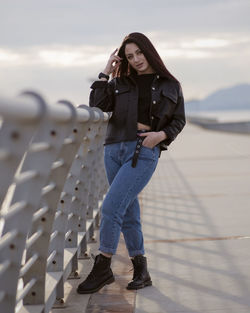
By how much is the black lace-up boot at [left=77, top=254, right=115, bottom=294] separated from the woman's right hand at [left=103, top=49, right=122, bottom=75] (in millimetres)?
1348

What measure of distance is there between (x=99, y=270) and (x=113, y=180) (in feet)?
2.11

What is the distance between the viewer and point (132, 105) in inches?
192

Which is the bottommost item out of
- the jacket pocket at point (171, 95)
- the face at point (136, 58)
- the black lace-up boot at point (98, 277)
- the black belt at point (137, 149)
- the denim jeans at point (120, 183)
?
the black lace-up boot at point (98, 277)

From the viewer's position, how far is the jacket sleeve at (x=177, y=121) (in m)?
4.86

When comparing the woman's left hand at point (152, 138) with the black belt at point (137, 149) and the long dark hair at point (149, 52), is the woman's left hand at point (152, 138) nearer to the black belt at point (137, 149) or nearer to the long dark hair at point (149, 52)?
the black belt at point (137, 149)

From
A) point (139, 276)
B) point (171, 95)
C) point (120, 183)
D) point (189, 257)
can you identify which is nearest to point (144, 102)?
point (171, 95)

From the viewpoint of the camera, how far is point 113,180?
486 cm

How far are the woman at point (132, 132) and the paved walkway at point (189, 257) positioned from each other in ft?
0.80

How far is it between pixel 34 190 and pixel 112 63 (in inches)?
91.4

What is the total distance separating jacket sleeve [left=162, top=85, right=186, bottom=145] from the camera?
4.86 m

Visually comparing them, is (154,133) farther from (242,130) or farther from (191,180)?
(242,130)

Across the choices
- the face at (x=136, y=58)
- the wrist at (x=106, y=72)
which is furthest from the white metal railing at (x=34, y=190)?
the face at (x=136, y=58)

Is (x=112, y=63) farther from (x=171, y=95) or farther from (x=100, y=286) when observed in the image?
(x=100, y=286)

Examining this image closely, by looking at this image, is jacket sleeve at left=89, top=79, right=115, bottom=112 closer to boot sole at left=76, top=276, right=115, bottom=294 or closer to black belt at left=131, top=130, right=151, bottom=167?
black belt at left=131, top=130, right=151, bottom=167
